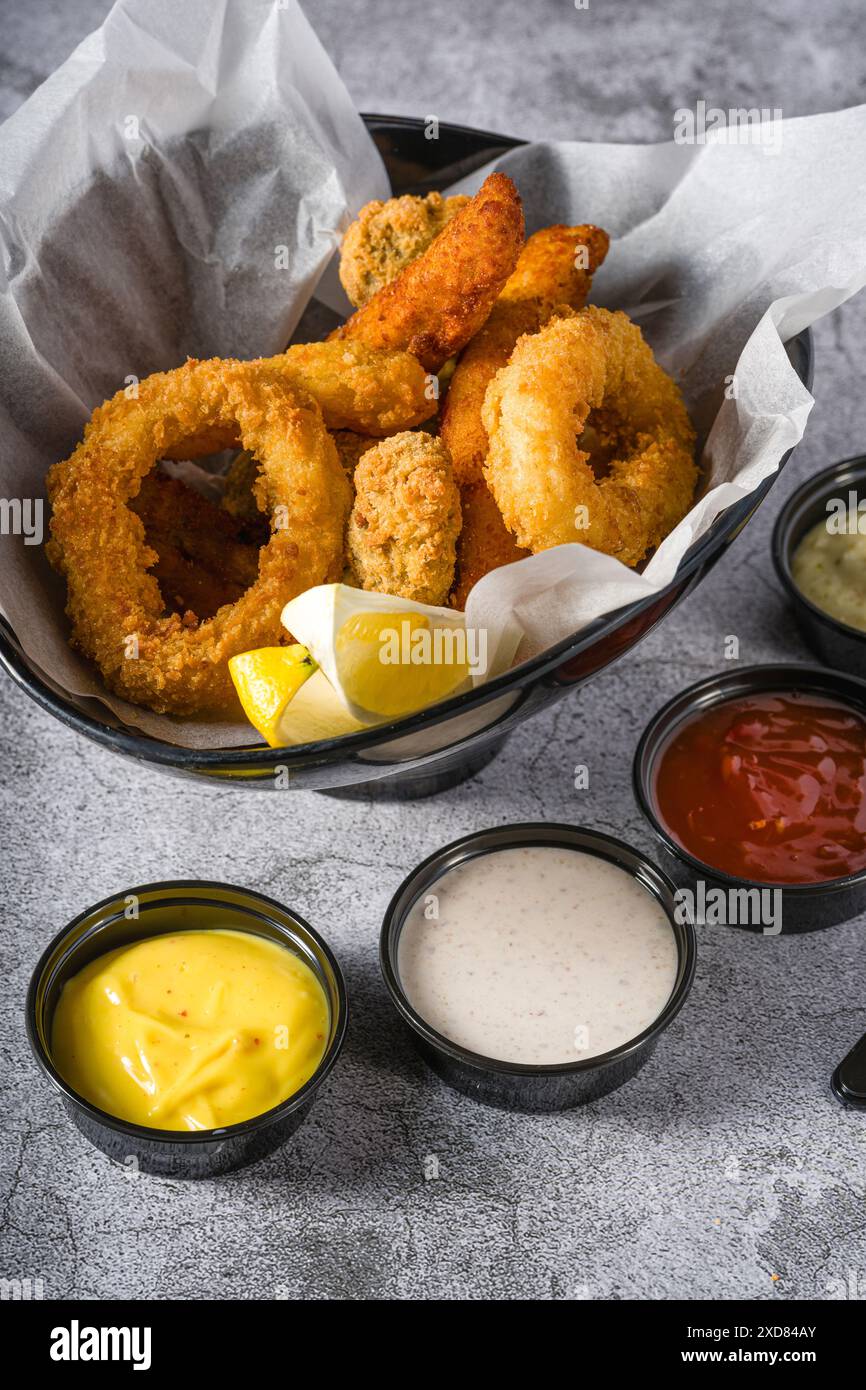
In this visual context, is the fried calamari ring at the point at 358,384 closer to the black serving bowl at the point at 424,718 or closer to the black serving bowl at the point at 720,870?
the black serving bowl at the point at 424,718

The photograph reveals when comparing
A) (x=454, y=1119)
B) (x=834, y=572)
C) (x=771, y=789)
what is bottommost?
(x=454, y=1119)

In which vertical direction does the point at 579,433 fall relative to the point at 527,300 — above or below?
below

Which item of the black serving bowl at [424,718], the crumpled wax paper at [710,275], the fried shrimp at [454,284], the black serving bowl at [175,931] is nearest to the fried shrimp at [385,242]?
the fried shrimp at [454,284]

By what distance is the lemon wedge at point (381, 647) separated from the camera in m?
2.26

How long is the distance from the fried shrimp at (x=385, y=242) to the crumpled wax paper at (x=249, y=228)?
0.20 meters

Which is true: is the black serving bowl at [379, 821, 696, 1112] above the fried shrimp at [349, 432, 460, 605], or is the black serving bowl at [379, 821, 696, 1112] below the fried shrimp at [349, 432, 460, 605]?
below

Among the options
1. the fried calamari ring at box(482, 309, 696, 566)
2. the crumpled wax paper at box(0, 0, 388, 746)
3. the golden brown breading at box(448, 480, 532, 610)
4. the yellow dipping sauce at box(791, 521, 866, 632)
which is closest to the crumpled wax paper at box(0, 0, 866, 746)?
the crumpled wax paper at box(0, 0, 388, 746)

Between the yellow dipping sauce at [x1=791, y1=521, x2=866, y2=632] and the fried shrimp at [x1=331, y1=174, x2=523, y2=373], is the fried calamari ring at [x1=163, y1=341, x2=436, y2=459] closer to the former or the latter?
the fried shrimp at [x1=331, y1=174, x2=523, y2=373]

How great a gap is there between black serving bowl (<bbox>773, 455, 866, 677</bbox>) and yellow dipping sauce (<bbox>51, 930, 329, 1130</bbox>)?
1.26 meters

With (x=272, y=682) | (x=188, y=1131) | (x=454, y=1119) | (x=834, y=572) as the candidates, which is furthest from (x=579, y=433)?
(x=188, y=1131)

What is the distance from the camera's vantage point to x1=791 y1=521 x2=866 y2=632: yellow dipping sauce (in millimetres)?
3115

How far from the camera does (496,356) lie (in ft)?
9.07

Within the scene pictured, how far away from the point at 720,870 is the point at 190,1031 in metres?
0.91

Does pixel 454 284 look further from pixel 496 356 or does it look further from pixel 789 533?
pixel 789 533
